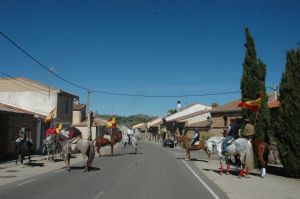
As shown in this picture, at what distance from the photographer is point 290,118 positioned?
17.7m

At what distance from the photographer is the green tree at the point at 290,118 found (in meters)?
17.4

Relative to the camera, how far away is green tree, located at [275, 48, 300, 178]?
17391 mm

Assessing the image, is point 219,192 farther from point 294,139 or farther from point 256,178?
point 294,139

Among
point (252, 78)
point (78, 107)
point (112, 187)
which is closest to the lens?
point (112, 187)

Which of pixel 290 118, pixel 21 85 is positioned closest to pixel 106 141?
pixel 21 85

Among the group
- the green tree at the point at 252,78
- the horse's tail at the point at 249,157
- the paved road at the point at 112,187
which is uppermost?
the green tree at the point at 252,78

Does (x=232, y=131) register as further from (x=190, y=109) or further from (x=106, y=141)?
(x=190, y=109)

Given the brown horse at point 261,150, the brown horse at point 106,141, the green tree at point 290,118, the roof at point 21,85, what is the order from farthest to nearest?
the roof at point 21,85, the brown horse at point 106,141, the brown horse at point 261,150, the green tree at point 290,118

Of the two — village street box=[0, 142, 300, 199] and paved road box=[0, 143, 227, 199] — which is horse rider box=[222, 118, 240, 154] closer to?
village street box=[0, 142, 300, 199]

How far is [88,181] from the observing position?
1498cm

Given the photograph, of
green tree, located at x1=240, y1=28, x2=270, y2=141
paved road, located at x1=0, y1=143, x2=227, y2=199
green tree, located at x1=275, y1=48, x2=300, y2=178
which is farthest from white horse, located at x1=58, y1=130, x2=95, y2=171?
green tree, located at x1=240, y1=28, x2=270, y2=141

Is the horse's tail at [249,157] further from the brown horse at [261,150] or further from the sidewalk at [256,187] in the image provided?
the brown horse at [261,150]

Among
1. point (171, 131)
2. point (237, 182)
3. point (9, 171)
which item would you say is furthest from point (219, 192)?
point (171, 131)

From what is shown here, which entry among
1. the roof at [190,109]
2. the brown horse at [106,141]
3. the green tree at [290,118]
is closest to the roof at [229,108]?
the brown horse at [106,141]
